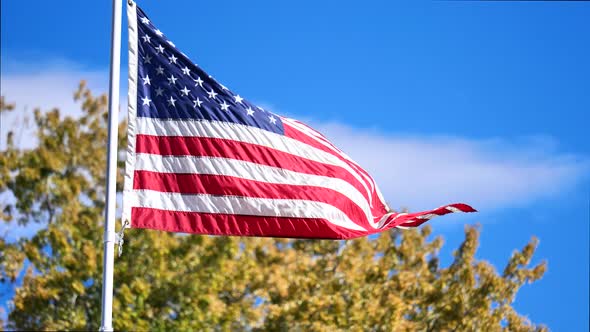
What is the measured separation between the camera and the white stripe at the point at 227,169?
9880mm

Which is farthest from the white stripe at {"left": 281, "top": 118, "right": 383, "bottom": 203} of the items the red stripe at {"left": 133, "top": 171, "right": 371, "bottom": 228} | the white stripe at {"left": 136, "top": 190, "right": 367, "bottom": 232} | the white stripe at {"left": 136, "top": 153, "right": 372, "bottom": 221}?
the white stripe at {"left": 136, "top": 190, "right": 367, "bottom": 232}

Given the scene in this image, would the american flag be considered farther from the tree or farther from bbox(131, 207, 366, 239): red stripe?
the tree

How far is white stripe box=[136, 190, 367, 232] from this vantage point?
31.9ft

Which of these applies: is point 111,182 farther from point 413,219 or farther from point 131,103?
point 413,219

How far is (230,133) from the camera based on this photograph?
33.5ft

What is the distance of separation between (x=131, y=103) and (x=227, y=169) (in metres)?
1.18

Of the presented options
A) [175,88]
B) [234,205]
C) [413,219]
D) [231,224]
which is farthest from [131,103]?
[413,219]

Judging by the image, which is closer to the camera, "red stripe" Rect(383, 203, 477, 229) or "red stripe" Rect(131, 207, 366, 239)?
"red stripe" Rect(131, 207, 366, 239)

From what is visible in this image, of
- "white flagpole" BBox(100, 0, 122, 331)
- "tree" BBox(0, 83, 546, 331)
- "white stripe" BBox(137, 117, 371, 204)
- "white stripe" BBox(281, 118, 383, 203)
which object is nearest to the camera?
"white flagpole" BBox(100, 0, 122, 331)

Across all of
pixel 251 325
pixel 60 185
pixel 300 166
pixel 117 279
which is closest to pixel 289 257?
pixel 251 325

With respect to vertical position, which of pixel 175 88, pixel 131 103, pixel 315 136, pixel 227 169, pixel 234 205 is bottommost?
pixel 234 205

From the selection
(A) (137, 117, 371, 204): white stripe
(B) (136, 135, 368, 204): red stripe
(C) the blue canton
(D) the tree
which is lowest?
(B) (136, 135, 368, 204): red stripe

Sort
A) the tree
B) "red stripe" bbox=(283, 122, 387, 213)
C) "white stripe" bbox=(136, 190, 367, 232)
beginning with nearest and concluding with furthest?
1. "white stripe" bbox=(136, 190, 367, 232)
2. "red stripe" bbox=(283, 122, 387, 213)
3. the tree

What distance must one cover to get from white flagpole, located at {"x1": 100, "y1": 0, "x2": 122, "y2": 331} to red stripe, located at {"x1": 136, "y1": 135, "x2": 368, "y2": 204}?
1.49 feet
